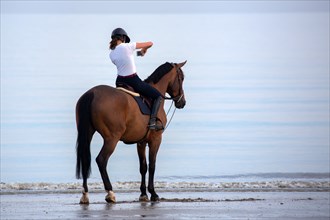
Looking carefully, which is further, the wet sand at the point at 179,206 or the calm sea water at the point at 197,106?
the calm sea water at the point at 197,106

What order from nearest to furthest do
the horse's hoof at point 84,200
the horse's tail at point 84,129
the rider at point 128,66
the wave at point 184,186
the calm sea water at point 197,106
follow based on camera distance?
the horse's hoof at point 84,200, the horse's tail at point 84,129, the rider at point 128,66, the wave at point 184,186, the calm sea water at point 197,106

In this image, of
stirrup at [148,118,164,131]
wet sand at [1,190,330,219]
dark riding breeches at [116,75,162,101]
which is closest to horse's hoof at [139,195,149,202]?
wet sand at [1,190,330,219]

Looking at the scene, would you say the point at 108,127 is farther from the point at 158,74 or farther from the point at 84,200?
the point at 158,74

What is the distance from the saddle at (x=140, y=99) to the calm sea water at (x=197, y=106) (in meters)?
4.91

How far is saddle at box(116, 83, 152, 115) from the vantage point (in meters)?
20.6

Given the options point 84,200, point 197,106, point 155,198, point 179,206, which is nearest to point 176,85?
point 155,198

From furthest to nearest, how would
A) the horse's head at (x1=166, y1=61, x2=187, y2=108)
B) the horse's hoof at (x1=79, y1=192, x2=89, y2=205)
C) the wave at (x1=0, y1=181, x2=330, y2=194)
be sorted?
1. the wave at (x1=0, y1=181, x2=330, y2=194)
2. the horse's head at (x1=166, y1=61, x2=187, y2=108)
3. the horse's hoof at (x1=79, y1=192, x2=89, y2=205)

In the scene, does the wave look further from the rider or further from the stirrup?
the rider

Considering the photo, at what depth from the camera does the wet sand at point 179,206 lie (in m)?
17.7

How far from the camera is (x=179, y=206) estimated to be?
19.2 metres

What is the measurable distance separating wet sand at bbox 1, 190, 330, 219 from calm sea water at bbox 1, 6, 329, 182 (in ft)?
13.0

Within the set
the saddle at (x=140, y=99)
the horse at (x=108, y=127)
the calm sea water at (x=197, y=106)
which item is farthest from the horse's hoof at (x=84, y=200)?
the calm sea water at (x=197, y=106)

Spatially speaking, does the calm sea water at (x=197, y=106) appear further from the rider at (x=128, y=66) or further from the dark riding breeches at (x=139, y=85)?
the dark riding breeches at (x=139, y=85)

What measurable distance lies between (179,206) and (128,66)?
2.56 meters
